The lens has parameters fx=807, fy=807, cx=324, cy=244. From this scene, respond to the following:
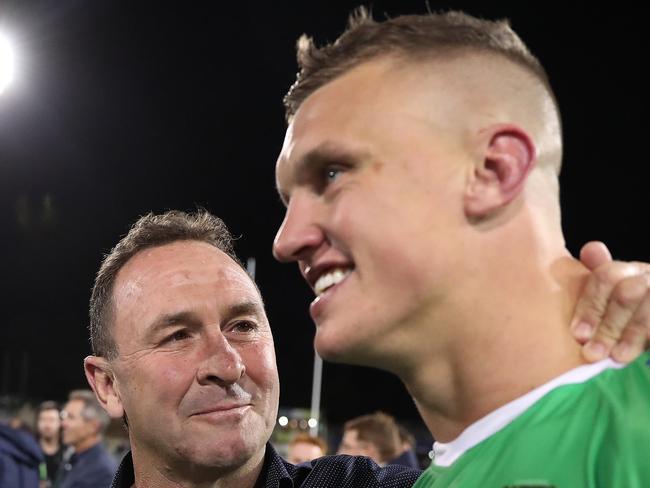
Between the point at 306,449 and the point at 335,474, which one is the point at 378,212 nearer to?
the point at 335,474

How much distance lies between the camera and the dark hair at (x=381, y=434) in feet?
19.9

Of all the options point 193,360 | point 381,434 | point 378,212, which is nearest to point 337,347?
point 378,212

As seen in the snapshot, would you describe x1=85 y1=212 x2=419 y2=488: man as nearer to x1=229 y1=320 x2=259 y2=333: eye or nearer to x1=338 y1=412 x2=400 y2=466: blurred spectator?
x1=229 y1=320 x2=259 y2=333: eye

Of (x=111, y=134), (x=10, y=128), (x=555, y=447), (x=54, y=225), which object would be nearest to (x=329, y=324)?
(x=555, y=447)

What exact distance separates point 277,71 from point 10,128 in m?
4.25

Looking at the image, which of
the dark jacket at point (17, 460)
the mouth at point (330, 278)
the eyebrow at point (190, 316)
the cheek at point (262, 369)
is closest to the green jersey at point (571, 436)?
the mouth at point (330, 278)

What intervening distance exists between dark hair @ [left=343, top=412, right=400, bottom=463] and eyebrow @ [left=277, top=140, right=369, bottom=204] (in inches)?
198

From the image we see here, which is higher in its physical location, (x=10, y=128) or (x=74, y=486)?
(x=10, y=128)

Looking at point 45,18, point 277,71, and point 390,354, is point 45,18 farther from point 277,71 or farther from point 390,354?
point 390,354

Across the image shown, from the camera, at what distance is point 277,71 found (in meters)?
13.2

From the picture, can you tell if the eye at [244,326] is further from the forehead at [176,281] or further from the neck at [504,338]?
the neck at [504,338]

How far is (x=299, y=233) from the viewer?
51.2 inches

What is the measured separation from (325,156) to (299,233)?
130 millimetres

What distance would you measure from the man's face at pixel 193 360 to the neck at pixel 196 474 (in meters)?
0.02
